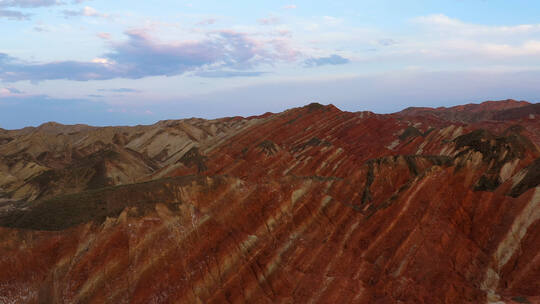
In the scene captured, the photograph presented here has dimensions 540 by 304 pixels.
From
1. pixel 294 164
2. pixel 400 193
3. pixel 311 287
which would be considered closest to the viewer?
pixel 311 287

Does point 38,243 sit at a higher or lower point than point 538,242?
higher

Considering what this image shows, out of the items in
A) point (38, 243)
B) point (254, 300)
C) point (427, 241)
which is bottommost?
point (254, 300)

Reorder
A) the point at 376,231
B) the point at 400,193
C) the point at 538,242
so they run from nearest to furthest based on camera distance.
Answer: the point at 538,242 < the point at 376,231 < the point at 400,193

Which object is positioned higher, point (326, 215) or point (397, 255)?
point (326, 215)

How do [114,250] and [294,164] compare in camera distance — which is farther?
[294,164]

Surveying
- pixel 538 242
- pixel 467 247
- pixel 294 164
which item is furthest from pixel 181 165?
pixel 538 242

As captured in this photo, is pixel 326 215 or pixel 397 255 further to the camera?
pixel 326 215

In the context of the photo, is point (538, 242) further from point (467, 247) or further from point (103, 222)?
point (103, 222)

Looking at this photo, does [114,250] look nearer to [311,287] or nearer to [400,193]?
[311,287]

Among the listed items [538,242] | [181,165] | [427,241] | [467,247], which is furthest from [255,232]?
[181,165]
